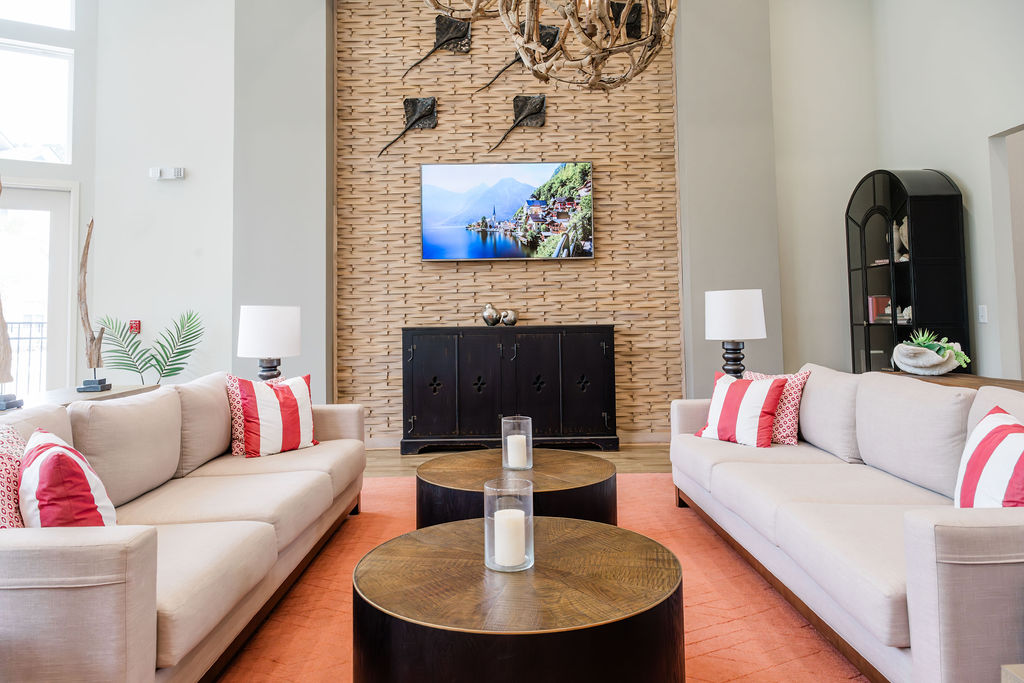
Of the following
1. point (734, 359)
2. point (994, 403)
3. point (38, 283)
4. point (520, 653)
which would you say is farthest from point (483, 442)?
point (38, 283)

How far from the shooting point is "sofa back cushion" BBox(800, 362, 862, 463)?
2.66 meters

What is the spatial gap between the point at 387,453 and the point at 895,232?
13.7ft

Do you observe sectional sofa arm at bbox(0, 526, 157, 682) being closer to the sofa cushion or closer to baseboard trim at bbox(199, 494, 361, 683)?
baseboard trim at bbox(199, 494, 361, 683)

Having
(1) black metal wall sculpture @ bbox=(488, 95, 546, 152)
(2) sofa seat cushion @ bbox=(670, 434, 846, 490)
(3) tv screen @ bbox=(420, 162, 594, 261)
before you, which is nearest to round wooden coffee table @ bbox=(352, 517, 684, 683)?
(2) sofa seat cushion @ bbox=(670, 434, 846, 490)

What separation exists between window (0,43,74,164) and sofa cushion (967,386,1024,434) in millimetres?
6481

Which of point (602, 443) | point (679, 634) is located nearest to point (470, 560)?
point (679, 634)

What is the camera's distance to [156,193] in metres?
5.24

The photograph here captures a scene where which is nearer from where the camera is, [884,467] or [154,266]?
[884,467]

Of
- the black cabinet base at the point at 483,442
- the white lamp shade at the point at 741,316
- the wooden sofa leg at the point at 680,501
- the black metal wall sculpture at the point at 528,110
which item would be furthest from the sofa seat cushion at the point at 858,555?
the black metal wall sculpture at the point at 528,110

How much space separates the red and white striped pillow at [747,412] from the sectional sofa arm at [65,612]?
2657 millimetres

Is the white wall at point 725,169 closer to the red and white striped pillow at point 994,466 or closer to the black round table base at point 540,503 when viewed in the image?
the black round table base at point 540,503

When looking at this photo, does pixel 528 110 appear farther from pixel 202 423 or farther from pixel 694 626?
pixel 694 626

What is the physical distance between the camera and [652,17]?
219 centimetres

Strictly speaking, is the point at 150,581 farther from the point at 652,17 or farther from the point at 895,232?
the point at 895,232
